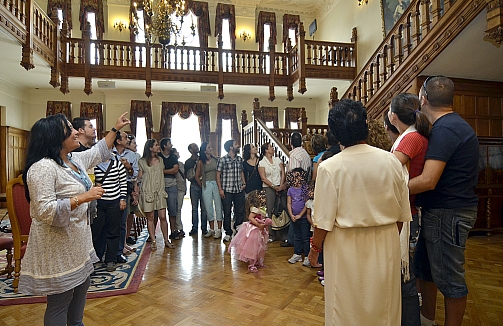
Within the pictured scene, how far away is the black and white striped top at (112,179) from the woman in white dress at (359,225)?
2.57 metres

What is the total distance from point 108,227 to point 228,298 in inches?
60.9

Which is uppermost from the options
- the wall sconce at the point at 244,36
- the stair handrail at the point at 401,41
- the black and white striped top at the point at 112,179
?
the wall sconce at the point at 244,36

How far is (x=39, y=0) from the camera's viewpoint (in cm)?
1071

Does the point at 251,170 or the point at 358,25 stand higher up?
the point at 358,25

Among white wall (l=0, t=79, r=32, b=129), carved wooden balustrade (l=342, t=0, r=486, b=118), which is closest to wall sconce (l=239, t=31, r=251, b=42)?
carved wooden balustrade (l=342, t=0, r=486, b=118)

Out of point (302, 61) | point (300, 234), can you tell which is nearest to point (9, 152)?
point (302, 61)

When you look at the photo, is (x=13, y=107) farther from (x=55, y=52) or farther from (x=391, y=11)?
(x=391, y=11)

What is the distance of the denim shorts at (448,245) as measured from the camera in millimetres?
1636

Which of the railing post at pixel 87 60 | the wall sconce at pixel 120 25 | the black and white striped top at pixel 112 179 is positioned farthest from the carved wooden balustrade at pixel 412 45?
the wall sconce at pixel 120 25

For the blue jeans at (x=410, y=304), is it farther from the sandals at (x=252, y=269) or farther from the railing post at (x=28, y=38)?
the railing post at (x=28, y=38)

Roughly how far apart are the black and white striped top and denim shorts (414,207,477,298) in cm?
286

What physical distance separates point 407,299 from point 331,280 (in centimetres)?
62

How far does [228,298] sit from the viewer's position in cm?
266

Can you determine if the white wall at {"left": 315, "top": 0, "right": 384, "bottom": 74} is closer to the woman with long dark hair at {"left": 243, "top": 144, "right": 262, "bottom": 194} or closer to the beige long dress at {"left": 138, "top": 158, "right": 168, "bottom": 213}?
the woman with long dark hair at {"left": 243, "top": 144, "right": 262, "bottom": 194}
